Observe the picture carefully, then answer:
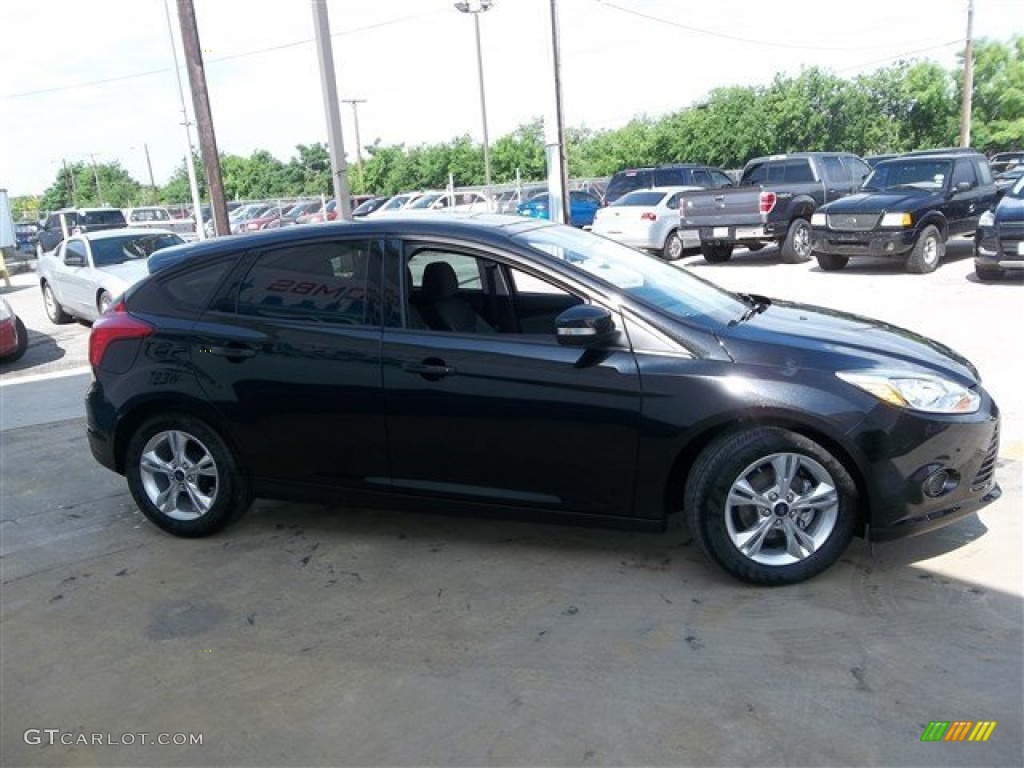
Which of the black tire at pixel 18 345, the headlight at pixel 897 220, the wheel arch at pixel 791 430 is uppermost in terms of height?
the wheel arch at pixel 791 430

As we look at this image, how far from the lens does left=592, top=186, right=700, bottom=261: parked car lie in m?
17.2

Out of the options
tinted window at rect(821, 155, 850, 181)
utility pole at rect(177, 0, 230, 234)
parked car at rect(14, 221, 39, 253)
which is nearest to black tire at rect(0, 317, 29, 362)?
utility pole at rect(177, 0, 230, 234)

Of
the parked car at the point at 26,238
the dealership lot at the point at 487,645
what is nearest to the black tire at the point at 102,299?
the dealership lot at the point at 487,645

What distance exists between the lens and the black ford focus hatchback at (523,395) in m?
3.64

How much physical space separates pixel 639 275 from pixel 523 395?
3.11 ft

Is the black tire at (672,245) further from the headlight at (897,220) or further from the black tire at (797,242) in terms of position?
the headlight at (897,220)

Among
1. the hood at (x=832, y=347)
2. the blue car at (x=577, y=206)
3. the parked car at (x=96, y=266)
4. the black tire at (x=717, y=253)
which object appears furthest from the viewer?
the blue car at (x=577, y=206)

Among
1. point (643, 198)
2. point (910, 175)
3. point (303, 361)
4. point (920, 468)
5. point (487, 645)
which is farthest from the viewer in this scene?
point (643, 198)

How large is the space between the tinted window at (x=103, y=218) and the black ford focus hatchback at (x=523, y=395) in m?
26.5

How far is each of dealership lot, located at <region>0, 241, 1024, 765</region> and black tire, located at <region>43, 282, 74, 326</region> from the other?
397 inches

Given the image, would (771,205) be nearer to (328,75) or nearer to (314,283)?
(328,75)

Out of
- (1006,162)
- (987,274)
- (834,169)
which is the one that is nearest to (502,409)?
(987,274)

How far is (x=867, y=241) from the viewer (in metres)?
13.4

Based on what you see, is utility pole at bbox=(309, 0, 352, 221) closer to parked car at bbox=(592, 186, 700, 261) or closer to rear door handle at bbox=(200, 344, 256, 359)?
rear door handle at bbox=(200, 344, 256, 359)
